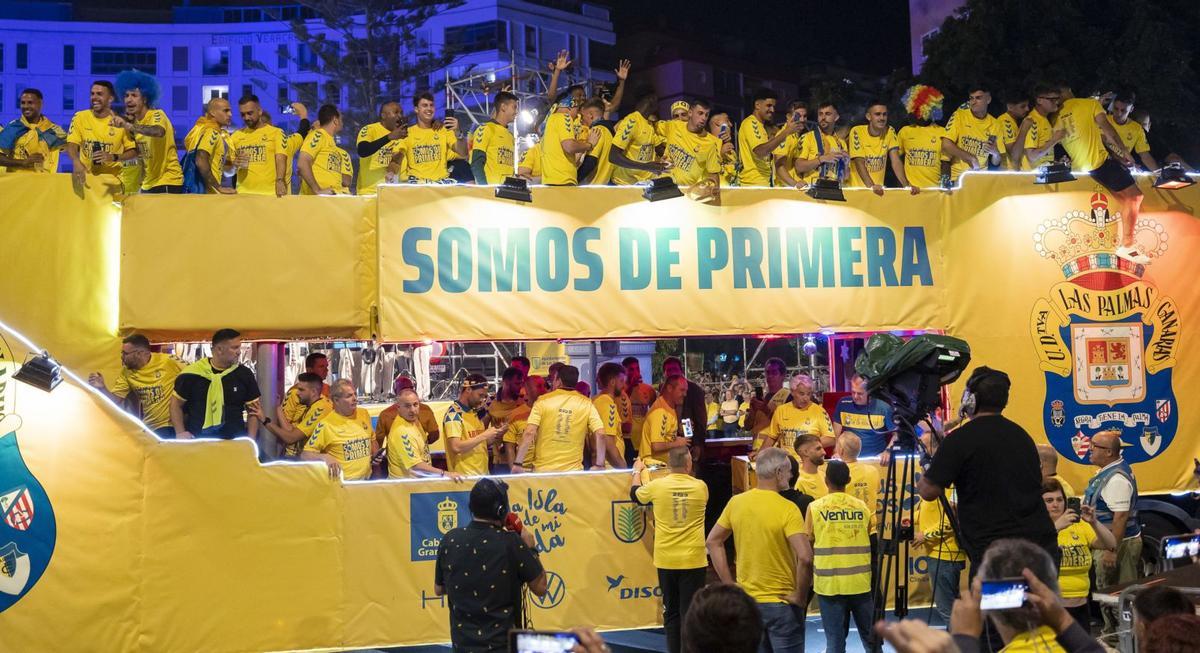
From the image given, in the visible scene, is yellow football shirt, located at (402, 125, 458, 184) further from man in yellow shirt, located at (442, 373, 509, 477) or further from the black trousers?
the black trousers

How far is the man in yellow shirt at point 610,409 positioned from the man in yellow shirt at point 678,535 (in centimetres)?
181

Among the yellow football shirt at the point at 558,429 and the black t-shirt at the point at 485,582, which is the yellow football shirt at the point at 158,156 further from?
the black t-shirt at the point at 485,582

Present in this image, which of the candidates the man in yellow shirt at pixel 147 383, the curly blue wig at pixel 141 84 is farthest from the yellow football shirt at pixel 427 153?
the man in yellow shirt at pixel 147 383

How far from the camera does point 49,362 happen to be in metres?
8.66

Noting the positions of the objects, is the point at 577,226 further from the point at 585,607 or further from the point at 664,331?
the point at 585,607

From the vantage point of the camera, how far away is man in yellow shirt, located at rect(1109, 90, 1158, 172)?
11.6m

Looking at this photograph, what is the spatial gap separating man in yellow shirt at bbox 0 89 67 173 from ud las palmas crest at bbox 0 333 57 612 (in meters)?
1.95

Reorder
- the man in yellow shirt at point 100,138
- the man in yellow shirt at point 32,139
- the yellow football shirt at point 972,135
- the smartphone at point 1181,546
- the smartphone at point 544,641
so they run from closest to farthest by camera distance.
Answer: the smartphone at point 544,641, the smartphone at point 1181,546, the man in yellow shirt at point 32,139, the man in yellow shirt at point 100,138, the yellow football shirt at point 972,135

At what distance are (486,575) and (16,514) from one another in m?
4.48

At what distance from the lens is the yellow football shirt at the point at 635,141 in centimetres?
1091

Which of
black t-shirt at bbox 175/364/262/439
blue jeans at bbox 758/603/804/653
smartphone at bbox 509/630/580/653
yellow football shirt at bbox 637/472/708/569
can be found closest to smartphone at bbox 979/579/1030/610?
smartphone at bbox 509/630/580/653

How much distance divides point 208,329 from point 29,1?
59.4m

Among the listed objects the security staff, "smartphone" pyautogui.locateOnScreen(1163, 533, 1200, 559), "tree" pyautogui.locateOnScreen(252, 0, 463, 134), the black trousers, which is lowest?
the black trousers

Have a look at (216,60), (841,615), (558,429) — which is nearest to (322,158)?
→ (558,429)
